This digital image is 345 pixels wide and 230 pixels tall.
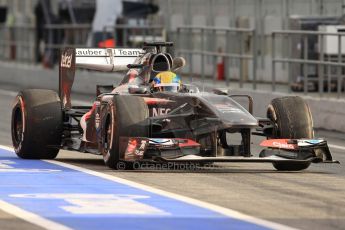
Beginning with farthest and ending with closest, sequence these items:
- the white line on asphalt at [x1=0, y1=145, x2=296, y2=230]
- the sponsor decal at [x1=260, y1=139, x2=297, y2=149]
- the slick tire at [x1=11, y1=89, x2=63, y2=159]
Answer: the slick tire at [x1=11, y1=89, x2=63, y2=159]
the sponsor decal at [x1=260, y1=139, x2=297, y2=149]
the white line on asphalt at [x1=0, y1=145, x2=296, y2=230]

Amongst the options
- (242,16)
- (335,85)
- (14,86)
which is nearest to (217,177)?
(335,85)

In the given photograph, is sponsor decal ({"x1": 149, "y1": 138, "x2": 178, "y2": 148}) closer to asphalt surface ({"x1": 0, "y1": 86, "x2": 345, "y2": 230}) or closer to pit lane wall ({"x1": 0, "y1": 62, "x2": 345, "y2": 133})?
asphalt surface ({"x1": 0, "y1": 86, "x2": 345, "y2": 230})

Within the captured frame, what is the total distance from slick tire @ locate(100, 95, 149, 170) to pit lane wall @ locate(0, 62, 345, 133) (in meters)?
8.31

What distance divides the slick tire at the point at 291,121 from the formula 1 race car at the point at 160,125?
0.01 metres

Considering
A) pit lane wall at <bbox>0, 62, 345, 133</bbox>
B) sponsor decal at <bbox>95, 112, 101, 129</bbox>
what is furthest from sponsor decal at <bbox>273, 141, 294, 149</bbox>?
pit lane wall at <bbox>0, 62, 345, 133</bbox>

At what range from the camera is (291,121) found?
16.0 m

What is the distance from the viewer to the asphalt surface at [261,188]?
37.9 ft

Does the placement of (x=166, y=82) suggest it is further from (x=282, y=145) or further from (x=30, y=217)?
(x=30, y=217)

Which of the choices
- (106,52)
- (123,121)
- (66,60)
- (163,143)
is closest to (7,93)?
(106,52)

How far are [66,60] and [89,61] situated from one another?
38 centimetres

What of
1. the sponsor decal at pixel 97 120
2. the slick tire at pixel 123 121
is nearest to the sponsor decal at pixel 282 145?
the slick tire at pixel 123 121

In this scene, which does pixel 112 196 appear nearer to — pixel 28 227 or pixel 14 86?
pixel 28 227

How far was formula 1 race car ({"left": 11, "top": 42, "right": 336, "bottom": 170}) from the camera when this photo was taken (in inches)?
600

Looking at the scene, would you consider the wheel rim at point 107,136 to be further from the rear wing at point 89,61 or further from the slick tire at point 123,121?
Result: the rear wing at point 89,61
